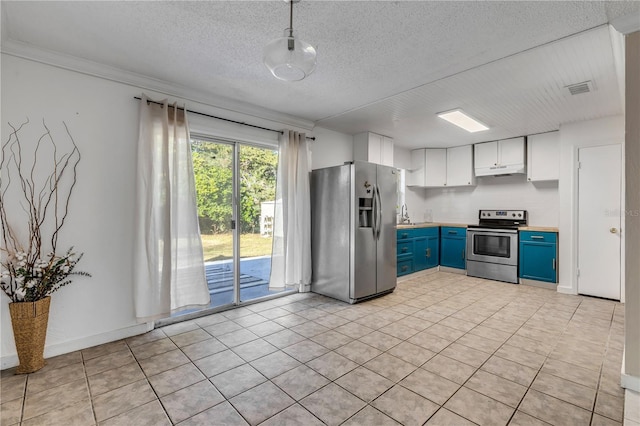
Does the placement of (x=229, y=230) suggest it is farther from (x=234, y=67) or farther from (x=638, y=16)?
(x=638, y=16)

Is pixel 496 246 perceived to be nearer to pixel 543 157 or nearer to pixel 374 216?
pixel 543 157

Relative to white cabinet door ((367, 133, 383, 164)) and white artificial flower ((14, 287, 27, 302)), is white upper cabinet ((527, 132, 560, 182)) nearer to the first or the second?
white cabinet door ((367, 133, 383, 164))

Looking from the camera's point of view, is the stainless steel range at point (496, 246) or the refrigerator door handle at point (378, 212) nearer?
the refrigerator door handle at point (378, 212)

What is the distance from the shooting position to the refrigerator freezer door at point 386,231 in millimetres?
4031

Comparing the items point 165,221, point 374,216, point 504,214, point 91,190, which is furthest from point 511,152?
point 91,190

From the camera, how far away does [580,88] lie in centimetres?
295

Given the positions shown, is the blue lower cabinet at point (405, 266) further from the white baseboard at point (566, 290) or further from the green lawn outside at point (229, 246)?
the green lawn outside at point (229, 246)

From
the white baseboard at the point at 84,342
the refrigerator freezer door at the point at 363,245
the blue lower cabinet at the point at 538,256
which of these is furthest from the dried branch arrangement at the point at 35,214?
the blue lower cabinet at the point at 538,256

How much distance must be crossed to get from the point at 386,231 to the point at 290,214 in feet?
4.43

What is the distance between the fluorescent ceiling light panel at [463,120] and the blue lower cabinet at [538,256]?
5.84ft

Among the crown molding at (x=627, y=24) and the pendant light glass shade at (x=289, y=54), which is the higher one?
the crown molding at (x=627, y=24)

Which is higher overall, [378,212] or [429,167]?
[429,167]

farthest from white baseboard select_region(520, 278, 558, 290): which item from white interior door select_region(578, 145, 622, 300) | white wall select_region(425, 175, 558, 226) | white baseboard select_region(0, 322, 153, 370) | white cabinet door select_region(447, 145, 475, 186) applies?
white baseboard select_region(0, 322, 153, 370)

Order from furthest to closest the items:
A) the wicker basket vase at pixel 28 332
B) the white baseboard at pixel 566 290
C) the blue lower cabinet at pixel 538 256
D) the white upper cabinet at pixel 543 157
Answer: the white upper cabinet at pixel 543 157, the blue lower cabinet at pixel 538 256, the white baseboard at pixel 566 290, the wicker basket vase at pixel 28 332
